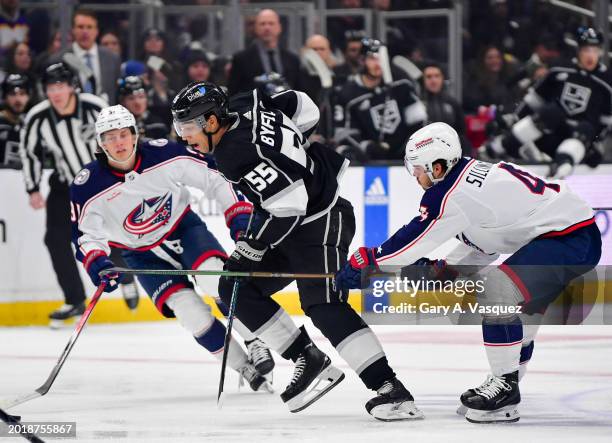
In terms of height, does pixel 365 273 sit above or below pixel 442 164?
below

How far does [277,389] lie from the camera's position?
5605 mm

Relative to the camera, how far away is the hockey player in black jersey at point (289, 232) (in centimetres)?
455

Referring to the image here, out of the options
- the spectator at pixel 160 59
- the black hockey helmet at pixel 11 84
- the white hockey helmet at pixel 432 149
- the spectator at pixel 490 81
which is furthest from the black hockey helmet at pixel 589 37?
the white hockey helmet at pixel 432 149

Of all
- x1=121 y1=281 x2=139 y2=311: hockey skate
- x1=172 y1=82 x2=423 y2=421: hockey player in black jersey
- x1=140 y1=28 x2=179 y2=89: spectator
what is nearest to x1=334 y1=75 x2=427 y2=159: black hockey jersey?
x1=140 y1=28 x2=179 y2=89: spectator

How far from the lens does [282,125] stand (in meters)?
4.70

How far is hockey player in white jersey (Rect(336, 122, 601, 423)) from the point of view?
4441 mm

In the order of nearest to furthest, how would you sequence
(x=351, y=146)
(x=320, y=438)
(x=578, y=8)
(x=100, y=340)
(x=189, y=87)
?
(x=320, y=438), (x=189, y=87), (x=100, y=340), (x=351, y=146), (x=578, y=8)

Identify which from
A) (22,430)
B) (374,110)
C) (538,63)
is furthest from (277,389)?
(538,63)

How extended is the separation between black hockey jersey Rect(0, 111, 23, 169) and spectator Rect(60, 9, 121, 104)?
51cm

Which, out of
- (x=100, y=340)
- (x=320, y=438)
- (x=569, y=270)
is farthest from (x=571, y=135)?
(x=320, y=438)

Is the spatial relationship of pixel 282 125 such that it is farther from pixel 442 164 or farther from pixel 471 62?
pixel 471 62

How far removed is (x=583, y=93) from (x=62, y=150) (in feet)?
10.9

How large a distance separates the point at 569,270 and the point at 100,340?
3.52 m

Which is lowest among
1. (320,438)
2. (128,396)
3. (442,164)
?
(128,396)
